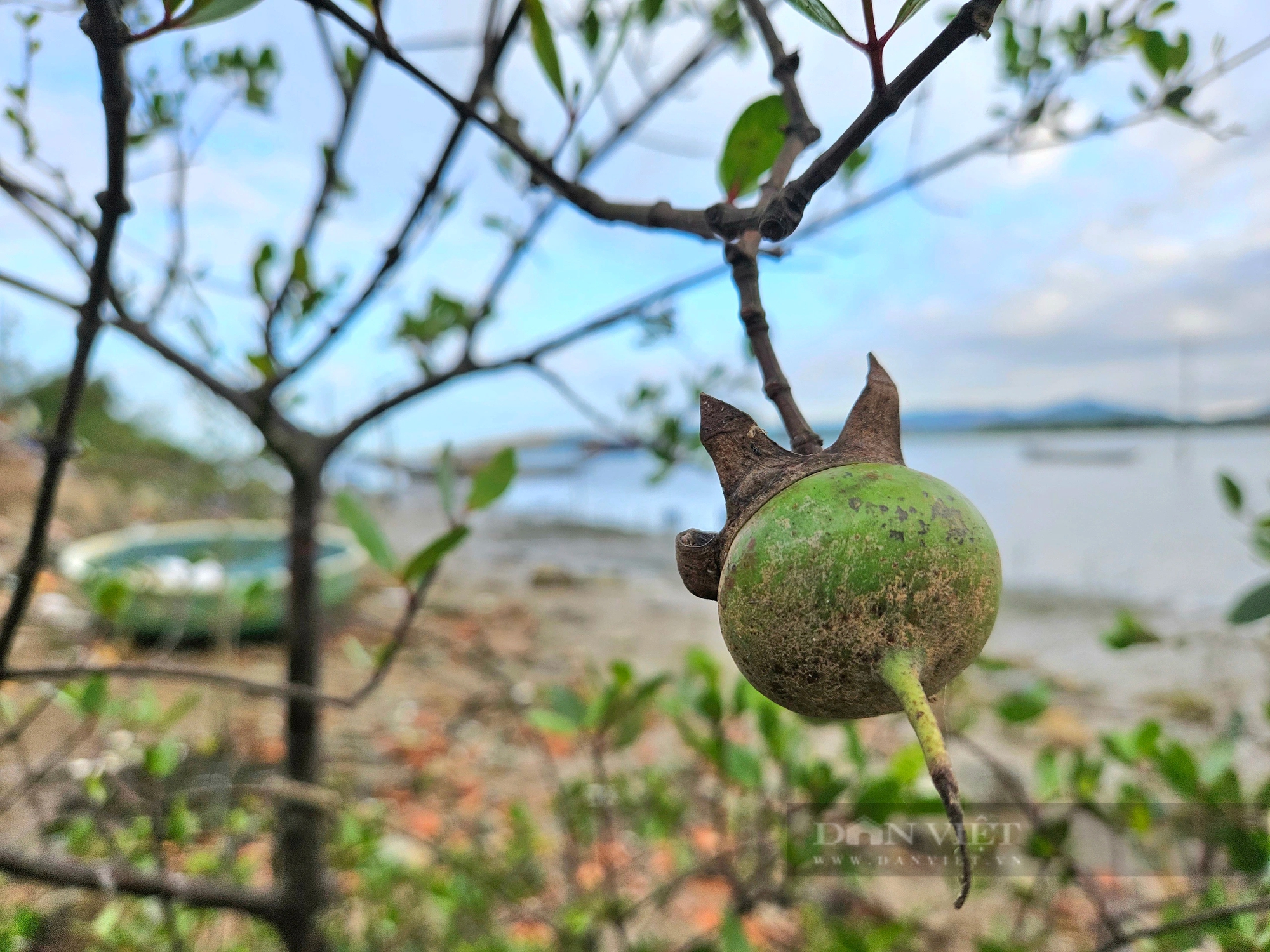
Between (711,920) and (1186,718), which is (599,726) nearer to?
(711,920)

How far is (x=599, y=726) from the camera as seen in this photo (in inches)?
46.9

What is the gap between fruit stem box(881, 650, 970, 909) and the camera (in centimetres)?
28

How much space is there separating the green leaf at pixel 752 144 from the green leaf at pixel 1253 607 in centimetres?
57

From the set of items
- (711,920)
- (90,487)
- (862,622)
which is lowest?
(711,920)

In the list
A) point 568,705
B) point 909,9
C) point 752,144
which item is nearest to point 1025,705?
point 568,705

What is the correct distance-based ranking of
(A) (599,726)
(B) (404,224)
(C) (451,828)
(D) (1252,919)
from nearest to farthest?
(D) (1252,919), (B) (404,224), (A) (599,726), (C) (451,828)

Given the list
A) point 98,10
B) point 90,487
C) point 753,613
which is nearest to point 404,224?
point 98,10

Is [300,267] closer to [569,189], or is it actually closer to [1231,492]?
[569,189]

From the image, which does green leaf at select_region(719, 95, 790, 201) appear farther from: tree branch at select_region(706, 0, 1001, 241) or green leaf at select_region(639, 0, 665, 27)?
green leaf at select_region(639, 0, 665, 27)

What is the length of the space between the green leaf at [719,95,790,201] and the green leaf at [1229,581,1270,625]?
1.88 feet

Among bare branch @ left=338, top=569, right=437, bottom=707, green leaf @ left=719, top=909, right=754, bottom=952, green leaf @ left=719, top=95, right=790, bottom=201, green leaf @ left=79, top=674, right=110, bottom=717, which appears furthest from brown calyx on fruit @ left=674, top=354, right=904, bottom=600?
green leaf @ left=79, top=674, right=110, bottom=717

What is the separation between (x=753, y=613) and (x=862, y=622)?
5cm

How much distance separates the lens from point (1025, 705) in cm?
112

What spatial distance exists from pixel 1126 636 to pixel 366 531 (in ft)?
3.43
